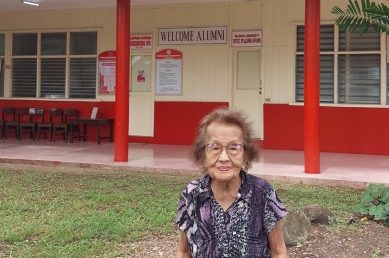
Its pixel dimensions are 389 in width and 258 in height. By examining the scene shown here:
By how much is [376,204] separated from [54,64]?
9.54 m

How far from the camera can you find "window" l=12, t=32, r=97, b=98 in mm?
12797

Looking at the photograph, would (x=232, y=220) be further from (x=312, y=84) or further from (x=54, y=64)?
(x=54, y=64)

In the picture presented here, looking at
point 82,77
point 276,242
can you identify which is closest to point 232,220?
point 276,242

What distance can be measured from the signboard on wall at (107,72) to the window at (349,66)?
4.30m

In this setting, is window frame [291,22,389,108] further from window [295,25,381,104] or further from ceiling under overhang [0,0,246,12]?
ceiling under overhang [0,0,246,12]

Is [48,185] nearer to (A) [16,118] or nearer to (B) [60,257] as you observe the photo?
(B) [60,257]

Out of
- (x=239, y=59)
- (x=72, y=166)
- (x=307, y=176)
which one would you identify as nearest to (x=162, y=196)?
(x=307, y=176)

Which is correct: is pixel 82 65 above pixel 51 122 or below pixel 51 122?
above

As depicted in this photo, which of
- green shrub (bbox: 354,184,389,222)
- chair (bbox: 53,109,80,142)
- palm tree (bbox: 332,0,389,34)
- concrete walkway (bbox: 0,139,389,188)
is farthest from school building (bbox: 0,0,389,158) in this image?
green shrub (bbox: 354,184,389,222)

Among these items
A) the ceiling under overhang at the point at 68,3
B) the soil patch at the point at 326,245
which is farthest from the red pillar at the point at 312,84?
the ceiling under overhang at the point at 68,3

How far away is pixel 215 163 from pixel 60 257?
2.64 metres

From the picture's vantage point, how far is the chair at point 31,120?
1290cm

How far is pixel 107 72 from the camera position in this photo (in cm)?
1253

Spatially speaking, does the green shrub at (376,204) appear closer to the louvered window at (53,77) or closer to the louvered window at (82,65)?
the louvered window at (82,65)
